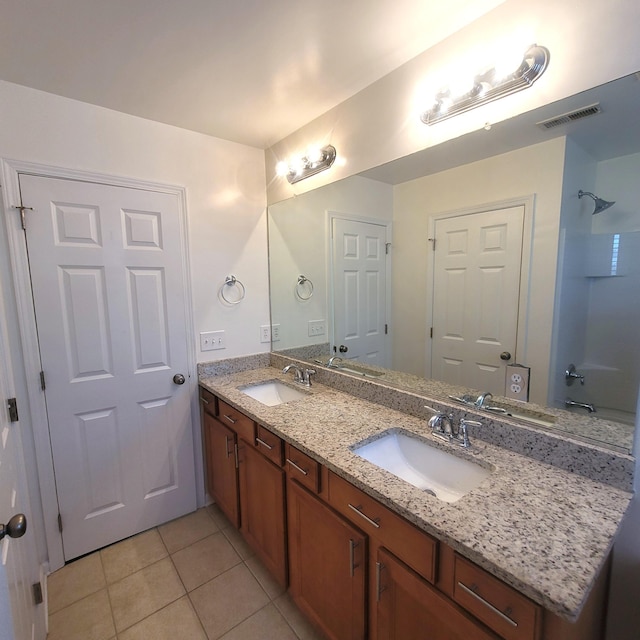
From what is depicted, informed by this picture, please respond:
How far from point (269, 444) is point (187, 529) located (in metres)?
1.07

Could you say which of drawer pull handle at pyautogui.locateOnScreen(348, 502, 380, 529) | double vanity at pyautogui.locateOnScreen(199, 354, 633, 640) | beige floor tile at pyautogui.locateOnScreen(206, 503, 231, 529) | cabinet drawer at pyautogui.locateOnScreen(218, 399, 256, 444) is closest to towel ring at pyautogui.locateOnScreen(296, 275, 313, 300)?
double vanity at pyautogui.locateOnScreen(199, 354, 633, 640)

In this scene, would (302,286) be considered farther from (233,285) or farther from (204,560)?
(204,560)

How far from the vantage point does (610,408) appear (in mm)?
1089

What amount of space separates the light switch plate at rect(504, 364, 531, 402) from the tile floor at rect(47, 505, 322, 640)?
1.31 m

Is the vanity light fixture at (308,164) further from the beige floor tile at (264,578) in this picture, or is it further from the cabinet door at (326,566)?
the beige floor tile at (264,578)

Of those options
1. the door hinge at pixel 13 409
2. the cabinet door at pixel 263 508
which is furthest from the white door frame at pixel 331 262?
the door hinge at pixel 13 409

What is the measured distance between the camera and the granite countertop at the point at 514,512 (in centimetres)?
69

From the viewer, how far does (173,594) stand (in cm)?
162

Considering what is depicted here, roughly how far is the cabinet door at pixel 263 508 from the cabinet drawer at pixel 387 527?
392 millimetres

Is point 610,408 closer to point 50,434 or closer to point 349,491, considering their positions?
point 349,491

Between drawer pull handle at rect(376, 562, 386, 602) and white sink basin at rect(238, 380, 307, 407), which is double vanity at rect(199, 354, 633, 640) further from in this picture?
white sink basin at rect(238, 380, 307, 407)

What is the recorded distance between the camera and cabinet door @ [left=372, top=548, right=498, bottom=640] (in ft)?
2.67

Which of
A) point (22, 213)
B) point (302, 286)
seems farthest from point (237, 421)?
point (22, 213)

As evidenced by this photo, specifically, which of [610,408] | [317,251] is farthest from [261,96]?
[610,408]
